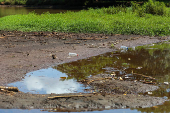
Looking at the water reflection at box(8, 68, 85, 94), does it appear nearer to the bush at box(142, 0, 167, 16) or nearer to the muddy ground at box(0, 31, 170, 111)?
the muddy ground at box(0, 31, 170, 111)

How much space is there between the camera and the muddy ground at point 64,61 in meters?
5.89

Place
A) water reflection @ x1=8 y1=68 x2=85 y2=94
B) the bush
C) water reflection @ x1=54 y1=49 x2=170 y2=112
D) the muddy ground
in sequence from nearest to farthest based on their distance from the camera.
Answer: the muddy ground
water reflection @ x1=8 y1=68 x2=85 y2=94
water reflection @ x1=54 y1=49 x2=170 y2=112
the bush

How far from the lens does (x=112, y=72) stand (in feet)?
27.4

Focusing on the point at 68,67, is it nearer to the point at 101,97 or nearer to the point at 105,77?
the point at 105,77

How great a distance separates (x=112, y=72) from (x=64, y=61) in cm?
197

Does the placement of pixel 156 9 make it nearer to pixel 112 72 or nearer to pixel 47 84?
pixel 112 72

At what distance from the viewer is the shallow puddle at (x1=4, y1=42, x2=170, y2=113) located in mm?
6906

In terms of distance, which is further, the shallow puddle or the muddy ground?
the shallow puddle

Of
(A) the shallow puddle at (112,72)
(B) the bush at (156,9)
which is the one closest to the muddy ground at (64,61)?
(A) the shallow puddle at (112,72)

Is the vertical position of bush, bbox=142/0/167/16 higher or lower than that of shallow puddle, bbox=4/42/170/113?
higher

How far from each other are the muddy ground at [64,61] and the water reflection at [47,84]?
12.5 inches

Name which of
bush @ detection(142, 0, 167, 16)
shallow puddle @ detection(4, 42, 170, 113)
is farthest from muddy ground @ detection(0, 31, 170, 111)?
bush @ detection(142, 0, 167, 16)

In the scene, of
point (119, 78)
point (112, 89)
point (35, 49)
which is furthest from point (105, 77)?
point (35, 49)

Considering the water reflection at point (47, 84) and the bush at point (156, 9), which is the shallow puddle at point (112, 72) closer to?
the water reflection at point (47, 84)
